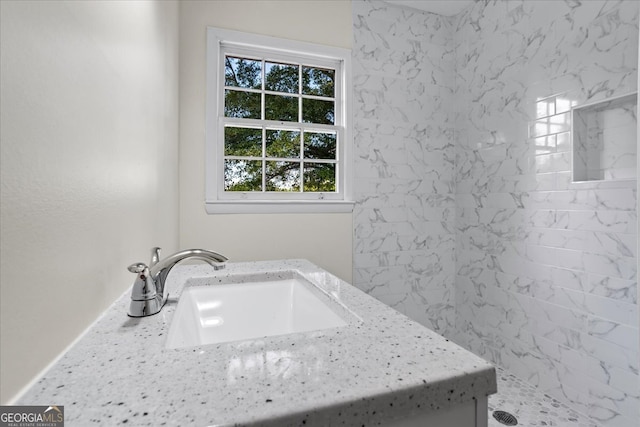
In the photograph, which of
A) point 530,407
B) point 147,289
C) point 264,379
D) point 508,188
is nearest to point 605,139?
point 508,188

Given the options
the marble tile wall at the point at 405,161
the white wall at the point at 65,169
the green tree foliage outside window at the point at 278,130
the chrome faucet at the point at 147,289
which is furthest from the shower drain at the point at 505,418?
the white wall at the point at 65,169

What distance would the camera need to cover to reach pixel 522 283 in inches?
84.2

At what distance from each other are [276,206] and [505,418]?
6.12 feet

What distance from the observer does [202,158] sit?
6.76 feet

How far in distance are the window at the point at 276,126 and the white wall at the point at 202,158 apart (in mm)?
67

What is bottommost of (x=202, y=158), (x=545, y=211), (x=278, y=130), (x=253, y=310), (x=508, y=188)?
(x=253, y=310)

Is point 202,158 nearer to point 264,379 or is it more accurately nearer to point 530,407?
point 264,379

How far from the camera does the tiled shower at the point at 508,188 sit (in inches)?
64.7

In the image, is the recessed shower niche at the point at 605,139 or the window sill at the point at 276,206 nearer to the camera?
the recessed shower niche at the point at 605,139

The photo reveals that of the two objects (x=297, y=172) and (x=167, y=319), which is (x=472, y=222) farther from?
(x=167, y=319)

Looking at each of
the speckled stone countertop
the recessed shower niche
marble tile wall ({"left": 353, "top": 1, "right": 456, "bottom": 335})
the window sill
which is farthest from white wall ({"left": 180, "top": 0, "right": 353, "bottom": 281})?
the recessed shower niche

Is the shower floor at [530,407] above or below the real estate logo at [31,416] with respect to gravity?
below

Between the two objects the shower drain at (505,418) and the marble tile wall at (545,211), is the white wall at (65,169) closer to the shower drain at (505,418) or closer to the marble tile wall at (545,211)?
the shower drain at (505,418)

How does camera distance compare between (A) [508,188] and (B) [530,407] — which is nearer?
(B) [530,407]
